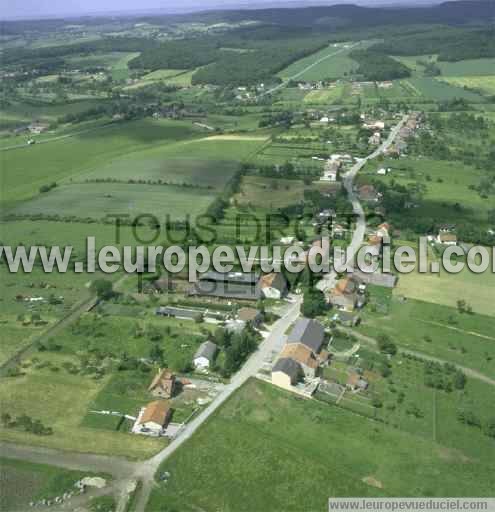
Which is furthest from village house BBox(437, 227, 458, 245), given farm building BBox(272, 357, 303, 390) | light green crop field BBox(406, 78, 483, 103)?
light green crop field BBox(406, 78, 483, 103)

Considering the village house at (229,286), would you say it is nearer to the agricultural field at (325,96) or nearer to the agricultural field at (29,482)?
the agricultural field at (29,482)

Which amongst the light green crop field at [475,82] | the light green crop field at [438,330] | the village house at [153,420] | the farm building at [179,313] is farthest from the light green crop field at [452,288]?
the light green crop field at [475,82]

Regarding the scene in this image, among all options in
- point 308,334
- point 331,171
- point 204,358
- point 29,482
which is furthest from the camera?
point 331,171

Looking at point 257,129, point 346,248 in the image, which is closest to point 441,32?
point 257,129

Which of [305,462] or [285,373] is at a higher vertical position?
[285,373]

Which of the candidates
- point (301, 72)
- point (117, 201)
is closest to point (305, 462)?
point (117, 201)

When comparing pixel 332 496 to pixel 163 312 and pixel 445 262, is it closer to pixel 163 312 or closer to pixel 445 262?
pixel 163 312

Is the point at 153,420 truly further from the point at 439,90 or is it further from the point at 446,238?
the point at 439,90

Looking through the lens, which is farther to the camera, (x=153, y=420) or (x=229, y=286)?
(x=229, y=286)
